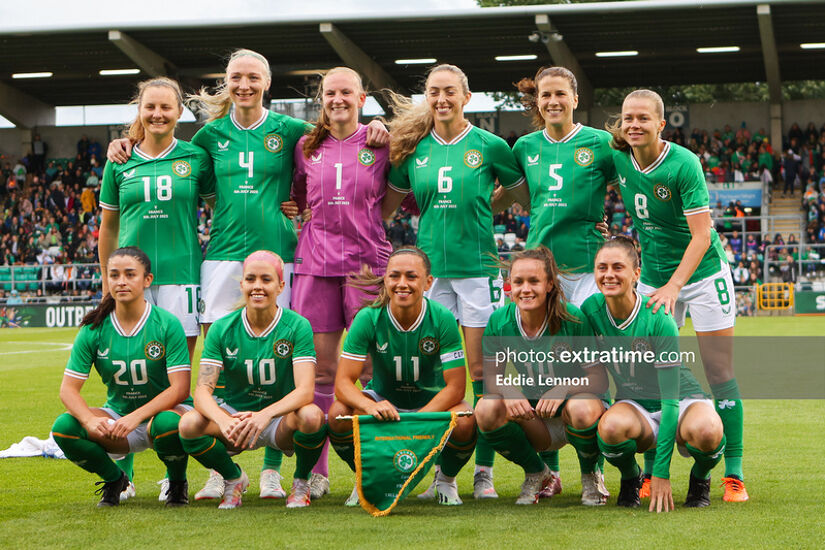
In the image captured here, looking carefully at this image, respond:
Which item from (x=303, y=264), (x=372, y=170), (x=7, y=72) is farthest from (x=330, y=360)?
(x=7, y=72)

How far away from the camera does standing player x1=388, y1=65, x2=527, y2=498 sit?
5191 mm

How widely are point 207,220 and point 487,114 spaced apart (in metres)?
8.95

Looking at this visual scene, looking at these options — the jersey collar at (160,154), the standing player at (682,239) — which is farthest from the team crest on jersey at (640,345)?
the jersey collar at (160,154)

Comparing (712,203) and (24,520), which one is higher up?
(712,203)

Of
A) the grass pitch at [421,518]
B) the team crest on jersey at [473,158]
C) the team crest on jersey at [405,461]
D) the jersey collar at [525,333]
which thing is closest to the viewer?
the grass pitch at [421,518]

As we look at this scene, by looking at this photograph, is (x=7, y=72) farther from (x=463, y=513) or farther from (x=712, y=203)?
(x=463, y=513)

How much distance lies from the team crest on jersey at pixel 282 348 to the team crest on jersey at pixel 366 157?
1170 millimetres

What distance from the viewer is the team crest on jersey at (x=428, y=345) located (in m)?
4.80

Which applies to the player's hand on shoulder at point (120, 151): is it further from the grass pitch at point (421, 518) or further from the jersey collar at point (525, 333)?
the jersey collar at point (525, 333)

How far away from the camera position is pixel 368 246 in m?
5.42

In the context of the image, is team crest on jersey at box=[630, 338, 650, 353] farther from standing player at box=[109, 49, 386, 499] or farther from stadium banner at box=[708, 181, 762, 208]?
stadium banner at box=[708, 181, 762, 208]

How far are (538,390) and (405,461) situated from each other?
0.78 meters

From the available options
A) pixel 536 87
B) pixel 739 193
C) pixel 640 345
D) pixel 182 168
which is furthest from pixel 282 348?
pixel 739 193

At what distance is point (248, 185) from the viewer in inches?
212
